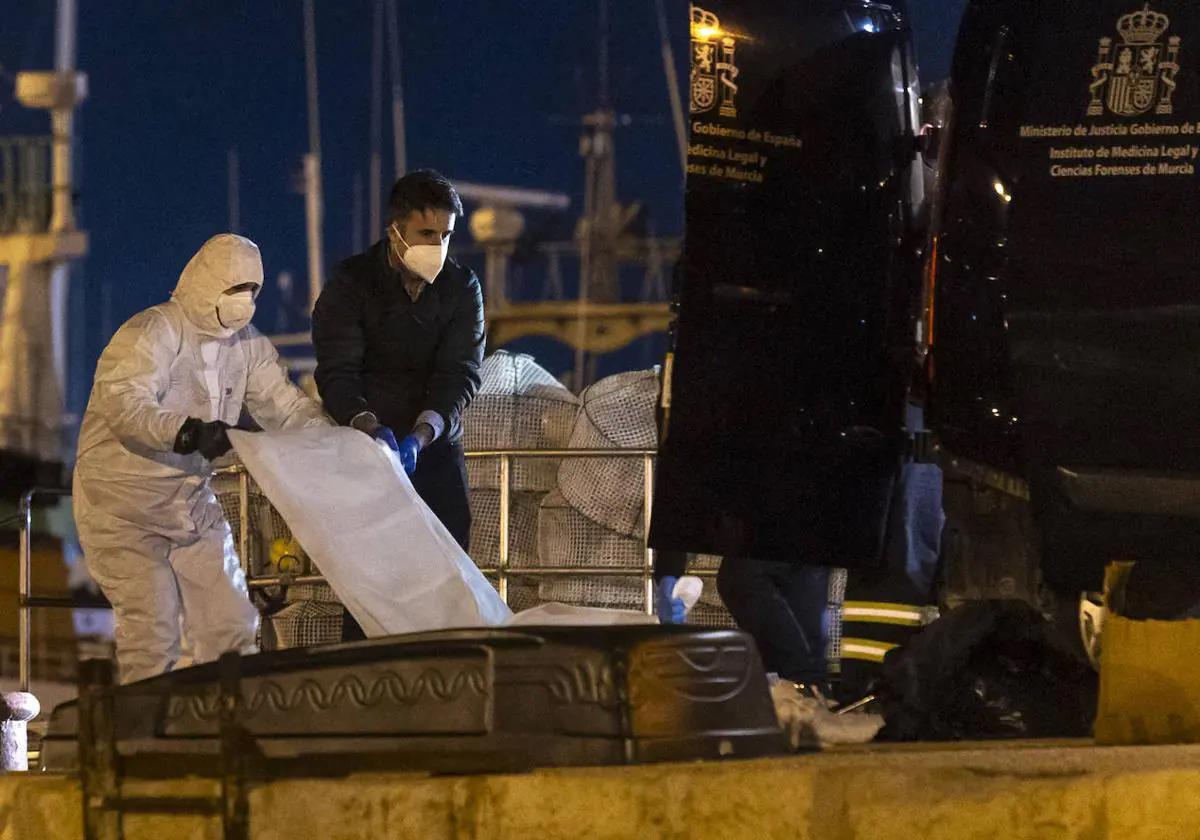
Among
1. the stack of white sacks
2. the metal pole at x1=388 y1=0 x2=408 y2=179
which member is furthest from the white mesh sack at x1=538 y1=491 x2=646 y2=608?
the metal pole at x1=388 y1=0 x2=408 y2=179

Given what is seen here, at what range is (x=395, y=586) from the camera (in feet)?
20.4

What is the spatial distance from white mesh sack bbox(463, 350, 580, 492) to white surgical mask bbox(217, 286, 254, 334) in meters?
2.73

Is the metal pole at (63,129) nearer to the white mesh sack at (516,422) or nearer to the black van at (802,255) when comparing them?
the white mesh sack at (516,422)

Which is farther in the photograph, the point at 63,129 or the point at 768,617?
the point at 63,129

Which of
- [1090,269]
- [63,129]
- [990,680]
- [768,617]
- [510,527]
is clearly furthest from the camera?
[63,129]

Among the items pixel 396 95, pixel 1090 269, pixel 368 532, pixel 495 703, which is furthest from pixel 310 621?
pixel 396 95

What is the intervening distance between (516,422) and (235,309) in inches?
121

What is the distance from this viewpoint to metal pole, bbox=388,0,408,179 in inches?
931

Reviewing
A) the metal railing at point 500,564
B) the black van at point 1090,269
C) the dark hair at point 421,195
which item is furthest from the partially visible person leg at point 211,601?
the black van at point 1090,269

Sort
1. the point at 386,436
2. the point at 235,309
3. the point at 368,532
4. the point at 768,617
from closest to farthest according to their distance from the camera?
the point at 368,532 → the point at 386,436 → the point at 235,309 → the point at 768,617

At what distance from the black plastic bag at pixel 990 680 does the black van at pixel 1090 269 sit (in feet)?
1.07

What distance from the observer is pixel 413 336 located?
7637 mm

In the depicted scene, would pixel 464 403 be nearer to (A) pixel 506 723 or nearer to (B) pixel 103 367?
(B) pixel 103 367

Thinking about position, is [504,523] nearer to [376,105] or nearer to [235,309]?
[235,309]
